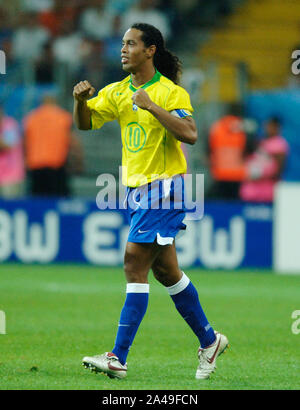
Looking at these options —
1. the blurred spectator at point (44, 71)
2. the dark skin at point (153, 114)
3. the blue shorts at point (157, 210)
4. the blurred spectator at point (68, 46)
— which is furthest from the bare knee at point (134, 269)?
the blurred spectator at point (68, 46)

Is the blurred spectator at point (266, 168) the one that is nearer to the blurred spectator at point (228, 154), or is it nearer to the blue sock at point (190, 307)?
the blurred spectator at point (228, 154)

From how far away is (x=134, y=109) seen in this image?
6.29 m

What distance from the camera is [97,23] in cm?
1741

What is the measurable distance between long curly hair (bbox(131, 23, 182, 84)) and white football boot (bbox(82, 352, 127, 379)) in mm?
1947

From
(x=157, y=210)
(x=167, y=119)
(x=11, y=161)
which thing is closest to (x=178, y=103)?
(x=167, y=119)

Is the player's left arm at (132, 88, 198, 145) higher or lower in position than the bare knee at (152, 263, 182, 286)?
higher

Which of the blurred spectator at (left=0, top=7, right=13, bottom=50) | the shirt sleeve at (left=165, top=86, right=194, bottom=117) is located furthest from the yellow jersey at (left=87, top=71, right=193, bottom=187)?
the blurred spectator at (left=0, top=7, right=13, bottom=50)

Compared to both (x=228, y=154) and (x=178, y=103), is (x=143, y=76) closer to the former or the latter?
(x=178, y=103)

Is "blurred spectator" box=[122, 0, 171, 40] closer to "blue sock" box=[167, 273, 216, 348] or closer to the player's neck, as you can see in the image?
the player's neck

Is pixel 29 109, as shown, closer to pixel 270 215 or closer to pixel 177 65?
pixel 270 215

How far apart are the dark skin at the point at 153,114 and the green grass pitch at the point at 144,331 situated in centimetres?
67

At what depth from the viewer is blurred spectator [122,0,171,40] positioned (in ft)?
56.4
